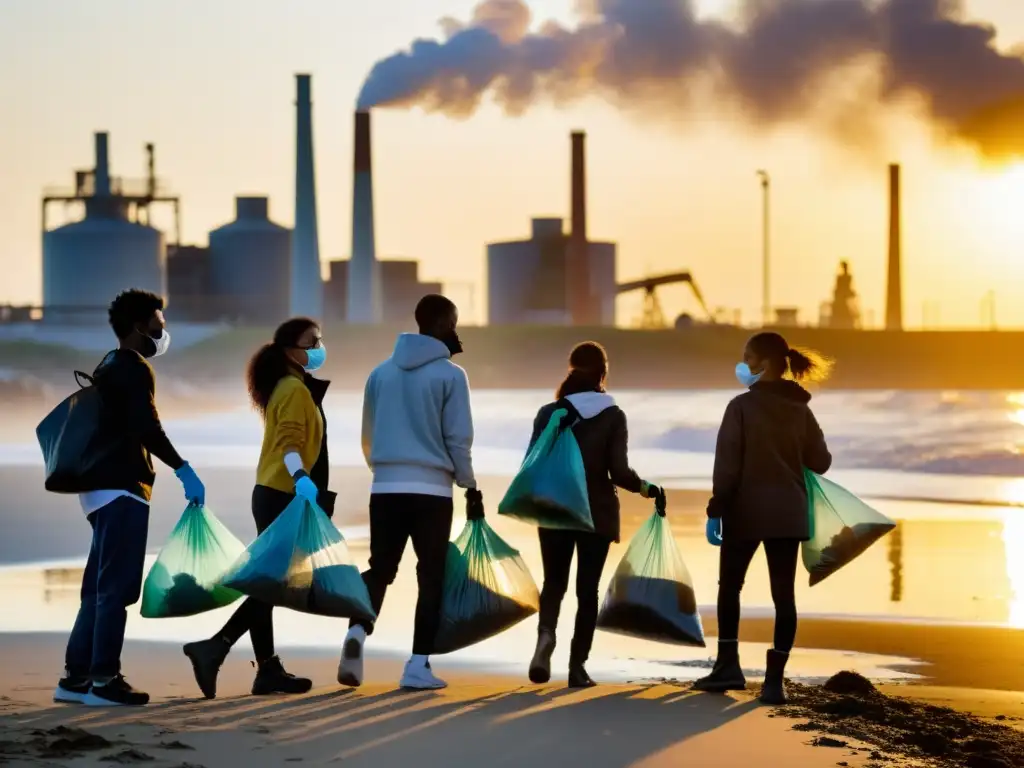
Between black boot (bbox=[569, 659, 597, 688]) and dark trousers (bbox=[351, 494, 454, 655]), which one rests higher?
dark trousers (bbox=[351, 494, 454, 655])

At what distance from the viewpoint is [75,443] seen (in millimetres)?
6227

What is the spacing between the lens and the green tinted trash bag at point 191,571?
660cm

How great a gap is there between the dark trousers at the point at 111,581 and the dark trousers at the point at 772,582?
6.91 feet

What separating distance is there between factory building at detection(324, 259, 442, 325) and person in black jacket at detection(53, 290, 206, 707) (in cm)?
7739

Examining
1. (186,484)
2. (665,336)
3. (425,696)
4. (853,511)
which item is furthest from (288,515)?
(665,336)

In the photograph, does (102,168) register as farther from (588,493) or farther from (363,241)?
(588,493)

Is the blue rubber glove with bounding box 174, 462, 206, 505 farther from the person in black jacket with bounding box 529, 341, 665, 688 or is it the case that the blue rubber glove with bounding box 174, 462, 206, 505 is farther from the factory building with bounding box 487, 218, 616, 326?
the factory building with bounding box 487, 218, 616, 326

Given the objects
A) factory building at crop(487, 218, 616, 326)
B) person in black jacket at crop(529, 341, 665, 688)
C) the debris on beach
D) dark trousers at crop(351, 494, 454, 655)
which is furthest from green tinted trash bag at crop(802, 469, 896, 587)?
factory building at crop(487, 218, 616, 326)

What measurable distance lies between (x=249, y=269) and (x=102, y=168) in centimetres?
728

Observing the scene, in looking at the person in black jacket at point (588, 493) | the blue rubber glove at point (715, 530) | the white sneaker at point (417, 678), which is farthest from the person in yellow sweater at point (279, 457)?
the blue rubber glove at point (715, 530)

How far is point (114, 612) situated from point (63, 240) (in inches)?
2676

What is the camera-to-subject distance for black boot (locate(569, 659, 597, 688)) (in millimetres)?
6777

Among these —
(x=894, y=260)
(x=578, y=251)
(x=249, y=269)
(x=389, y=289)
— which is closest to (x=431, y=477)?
(x=249, y=269)

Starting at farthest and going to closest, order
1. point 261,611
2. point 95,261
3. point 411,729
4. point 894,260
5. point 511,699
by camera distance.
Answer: point 894,260, point 95,261, point 261,611, point 511,699, point 411,729
